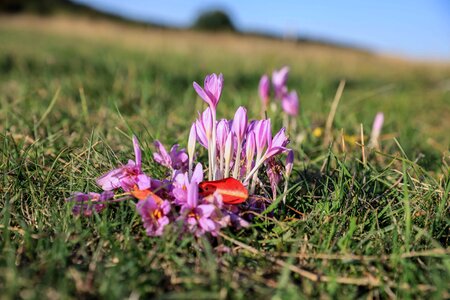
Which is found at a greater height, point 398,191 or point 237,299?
point 398,191

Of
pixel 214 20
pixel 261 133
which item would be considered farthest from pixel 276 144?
pixel 214 20

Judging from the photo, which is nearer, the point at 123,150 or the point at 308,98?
the point at 123,150

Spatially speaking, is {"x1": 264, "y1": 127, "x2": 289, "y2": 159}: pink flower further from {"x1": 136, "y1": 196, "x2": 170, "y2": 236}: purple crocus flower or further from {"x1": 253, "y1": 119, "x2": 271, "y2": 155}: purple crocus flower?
{"x1": 136, "y1": 196, "x2": 170, "y2": 236}: purple crocus flower

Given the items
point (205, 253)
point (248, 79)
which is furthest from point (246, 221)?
point (248, 79)

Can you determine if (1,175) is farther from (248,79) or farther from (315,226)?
(248,79)

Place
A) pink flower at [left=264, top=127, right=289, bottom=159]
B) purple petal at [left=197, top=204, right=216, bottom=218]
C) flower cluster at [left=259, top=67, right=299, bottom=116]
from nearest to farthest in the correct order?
1. purple petal at [left=197, top=204, right=216, bottom=218]
2. pink flower at [left=264, top=127, right=289, bottom=159]
3. flower cluster at [left=259, top=67, right=299, bottom=116]

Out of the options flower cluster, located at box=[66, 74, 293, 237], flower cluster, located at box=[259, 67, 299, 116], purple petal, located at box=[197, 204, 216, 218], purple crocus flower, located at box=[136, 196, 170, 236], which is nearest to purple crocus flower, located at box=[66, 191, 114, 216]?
flower cluster, located at box=[66, 74, 293, 237]

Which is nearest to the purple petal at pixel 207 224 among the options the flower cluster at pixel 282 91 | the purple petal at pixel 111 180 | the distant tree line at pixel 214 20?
the purple petal at pixel 111 180
